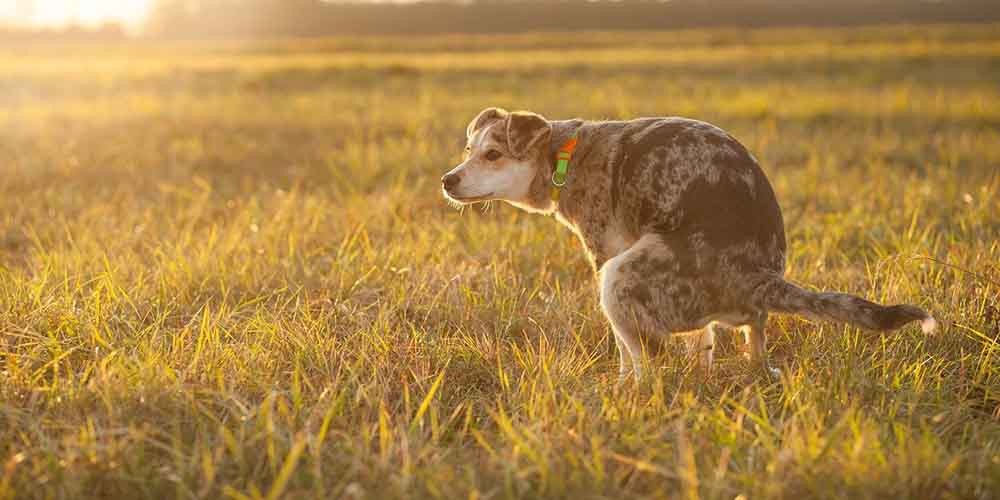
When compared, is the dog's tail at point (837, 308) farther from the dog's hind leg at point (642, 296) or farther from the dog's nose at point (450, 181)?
the dog's nose at point (450, 181)

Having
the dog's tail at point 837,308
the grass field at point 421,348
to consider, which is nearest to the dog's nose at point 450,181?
the grass field at point 421,348

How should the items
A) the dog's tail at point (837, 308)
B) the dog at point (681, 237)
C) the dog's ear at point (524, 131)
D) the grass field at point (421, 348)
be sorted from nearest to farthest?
the grass field at point (421, 348) → the dog's tail at point (837, 308) → the dog at point (681, 237) → the dog's ear at point (524, 131)

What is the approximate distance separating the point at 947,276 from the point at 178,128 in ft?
37.2

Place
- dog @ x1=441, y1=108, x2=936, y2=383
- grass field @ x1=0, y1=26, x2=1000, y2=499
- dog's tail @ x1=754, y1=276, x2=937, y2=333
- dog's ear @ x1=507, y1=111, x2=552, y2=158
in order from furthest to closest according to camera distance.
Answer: dog's ear @ x1=507, y1=111, x2=552, y2=158 → dog @ x1=441, y1=108, x2=936, y2=383 → dog's tail @ x1=754, y1=276, x2=937, y2=333 → grass field @ x1=0, y1=26, x2=1000, y2=499

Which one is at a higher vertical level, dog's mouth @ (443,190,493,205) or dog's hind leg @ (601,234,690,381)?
dog's mouth @ (443,190,493,205)

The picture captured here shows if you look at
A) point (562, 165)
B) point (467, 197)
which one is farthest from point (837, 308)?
point (467, 197)

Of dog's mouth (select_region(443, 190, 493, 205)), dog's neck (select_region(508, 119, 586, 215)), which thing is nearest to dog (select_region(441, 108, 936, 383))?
dog's neck (select_region(508, 119, 586, 215))

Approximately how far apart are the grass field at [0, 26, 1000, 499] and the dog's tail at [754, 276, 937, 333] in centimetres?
33

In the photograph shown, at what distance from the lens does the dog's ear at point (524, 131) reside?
4.70 m

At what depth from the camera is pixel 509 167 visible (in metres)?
4.76

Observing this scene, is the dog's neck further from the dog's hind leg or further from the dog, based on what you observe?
the dog's hind leg

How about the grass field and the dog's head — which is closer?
the grass field

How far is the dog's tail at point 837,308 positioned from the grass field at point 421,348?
1.09 feet

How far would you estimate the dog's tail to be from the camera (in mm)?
3367
